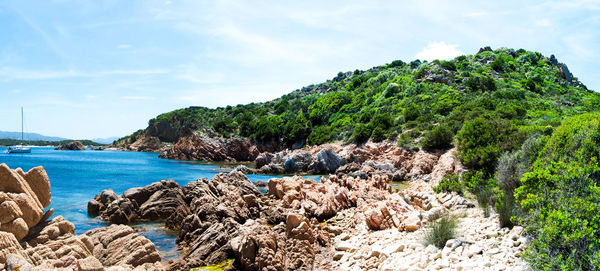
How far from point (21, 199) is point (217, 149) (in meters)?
68.1

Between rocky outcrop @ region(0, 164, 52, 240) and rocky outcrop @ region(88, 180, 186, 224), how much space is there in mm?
8728

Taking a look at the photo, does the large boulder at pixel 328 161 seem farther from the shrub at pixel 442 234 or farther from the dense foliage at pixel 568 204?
the dense foliage at pixel 568 204

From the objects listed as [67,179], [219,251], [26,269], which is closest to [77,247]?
[26,269]

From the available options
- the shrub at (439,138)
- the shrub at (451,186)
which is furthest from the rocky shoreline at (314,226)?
the shrub at (439,138)

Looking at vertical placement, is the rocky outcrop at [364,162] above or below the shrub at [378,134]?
below

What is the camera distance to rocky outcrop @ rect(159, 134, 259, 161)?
251 feet

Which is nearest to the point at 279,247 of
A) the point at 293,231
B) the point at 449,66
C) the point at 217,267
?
the point at 293,231

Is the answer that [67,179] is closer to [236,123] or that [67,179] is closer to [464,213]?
[464,213]

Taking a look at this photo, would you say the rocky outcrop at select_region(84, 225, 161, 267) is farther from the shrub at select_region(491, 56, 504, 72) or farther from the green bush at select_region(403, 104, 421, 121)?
the shrub at select_region(491, 56, 504, 72)

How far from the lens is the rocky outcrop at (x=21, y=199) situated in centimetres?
947

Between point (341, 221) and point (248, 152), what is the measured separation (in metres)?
60.4

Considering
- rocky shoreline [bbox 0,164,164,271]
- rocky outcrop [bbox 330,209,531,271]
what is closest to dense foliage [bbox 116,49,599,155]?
rocky outcrop [bbox 330,209,531,271]

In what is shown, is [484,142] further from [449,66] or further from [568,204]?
[449,66]

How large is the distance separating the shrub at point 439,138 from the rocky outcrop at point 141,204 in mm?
27041
